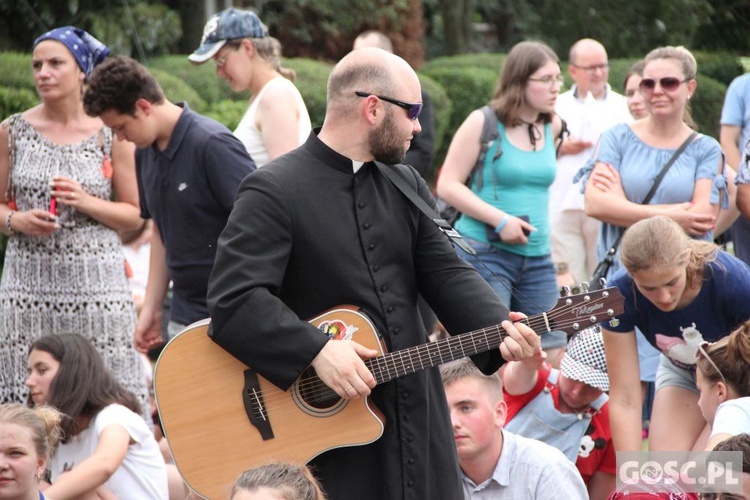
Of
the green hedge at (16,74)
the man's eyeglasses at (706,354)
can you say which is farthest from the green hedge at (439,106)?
the man's eyeglasses at (706,354)

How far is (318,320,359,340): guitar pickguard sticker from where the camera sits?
3.91 meters

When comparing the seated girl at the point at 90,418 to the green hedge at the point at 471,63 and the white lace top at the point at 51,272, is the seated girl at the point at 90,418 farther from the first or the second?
the green hedge at the point at 471,63

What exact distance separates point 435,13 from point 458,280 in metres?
16.4

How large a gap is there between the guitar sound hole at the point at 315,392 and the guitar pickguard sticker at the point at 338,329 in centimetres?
15

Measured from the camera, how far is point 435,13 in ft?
65.6

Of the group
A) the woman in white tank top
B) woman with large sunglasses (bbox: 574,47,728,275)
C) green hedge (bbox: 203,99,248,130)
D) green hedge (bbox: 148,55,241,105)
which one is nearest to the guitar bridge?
the woman in white tank top

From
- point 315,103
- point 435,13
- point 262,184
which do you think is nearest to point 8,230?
point 262,184

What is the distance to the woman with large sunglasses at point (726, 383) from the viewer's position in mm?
4516

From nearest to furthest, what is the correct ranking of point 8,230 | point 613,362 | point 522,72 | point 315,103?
point 613,362
point 8,230
point 522,72
point 315,103

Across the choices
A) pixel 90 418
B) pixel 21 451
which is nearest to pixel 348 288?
pixel 21 451

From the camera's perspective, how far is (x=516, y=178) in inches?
270

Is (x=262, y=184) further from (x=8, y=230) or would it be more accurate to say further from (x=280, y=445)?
(x=8, y=230)

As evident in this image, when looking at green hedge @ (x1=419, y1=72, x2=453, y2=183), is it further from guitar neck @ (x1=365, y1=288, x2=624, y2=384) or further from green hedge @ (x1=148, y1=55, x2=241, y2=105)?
guitar neck @ (x1=365, y1=288, x2=624, y2=384)

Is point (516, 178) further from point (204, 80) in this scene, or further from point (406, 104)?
point (204, 80)
